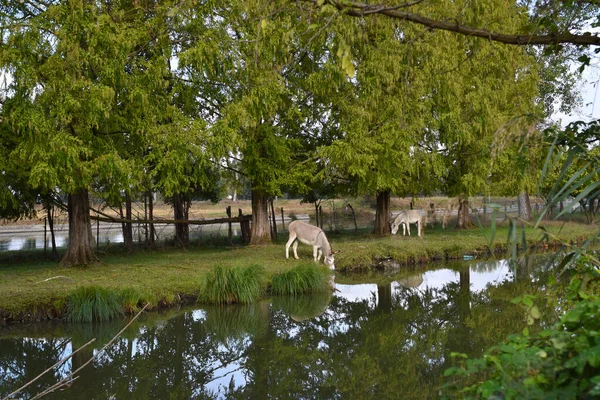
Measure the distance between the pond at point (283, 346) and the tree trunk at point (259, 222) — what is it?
6.66 metres

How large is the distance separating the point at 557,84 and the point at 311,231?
62.0 ft

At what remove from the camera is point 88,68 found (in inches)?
545

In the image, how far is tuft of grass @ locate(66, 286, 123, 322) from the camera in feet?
35.8

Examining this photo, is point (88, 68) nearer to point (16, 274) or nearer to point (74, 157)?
point (74, 157)

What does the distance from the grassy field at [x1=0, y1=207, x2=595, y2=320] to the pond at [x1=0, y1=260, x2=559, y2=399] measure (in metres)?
0.52

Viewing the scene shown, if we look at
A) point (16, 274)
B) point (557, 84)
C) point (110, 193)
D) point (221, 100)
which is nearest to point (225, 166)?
point (221, 100)

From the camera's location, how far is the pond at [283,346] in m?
7.78

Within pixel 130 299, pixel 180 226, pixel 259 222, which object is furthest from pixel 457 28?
pixel 180 226

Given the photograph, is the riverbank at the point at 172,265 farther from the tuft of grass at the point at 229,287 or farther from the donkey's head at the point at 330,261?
the donkey's head at the point at 330,261

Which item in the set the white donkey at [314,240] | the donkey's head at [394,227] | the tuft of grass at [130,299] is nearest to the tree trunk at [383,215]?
the donkey's head at [394,227]

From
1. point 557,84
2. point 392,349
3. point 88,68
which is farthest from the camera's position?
point 557,84

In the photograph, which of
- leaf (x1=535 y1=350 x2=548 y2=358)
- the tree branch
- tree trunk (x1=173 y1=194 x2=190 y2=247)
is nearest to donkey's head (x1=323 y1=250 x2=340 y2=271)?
tree trunk (x1=173 y1=194 x2=190 y2=247)

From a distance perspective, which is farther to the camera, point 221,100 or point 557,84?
point 557,84

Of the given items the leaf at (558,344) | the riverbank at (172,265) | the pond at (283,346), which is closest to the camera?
the leaf at (558,344)
